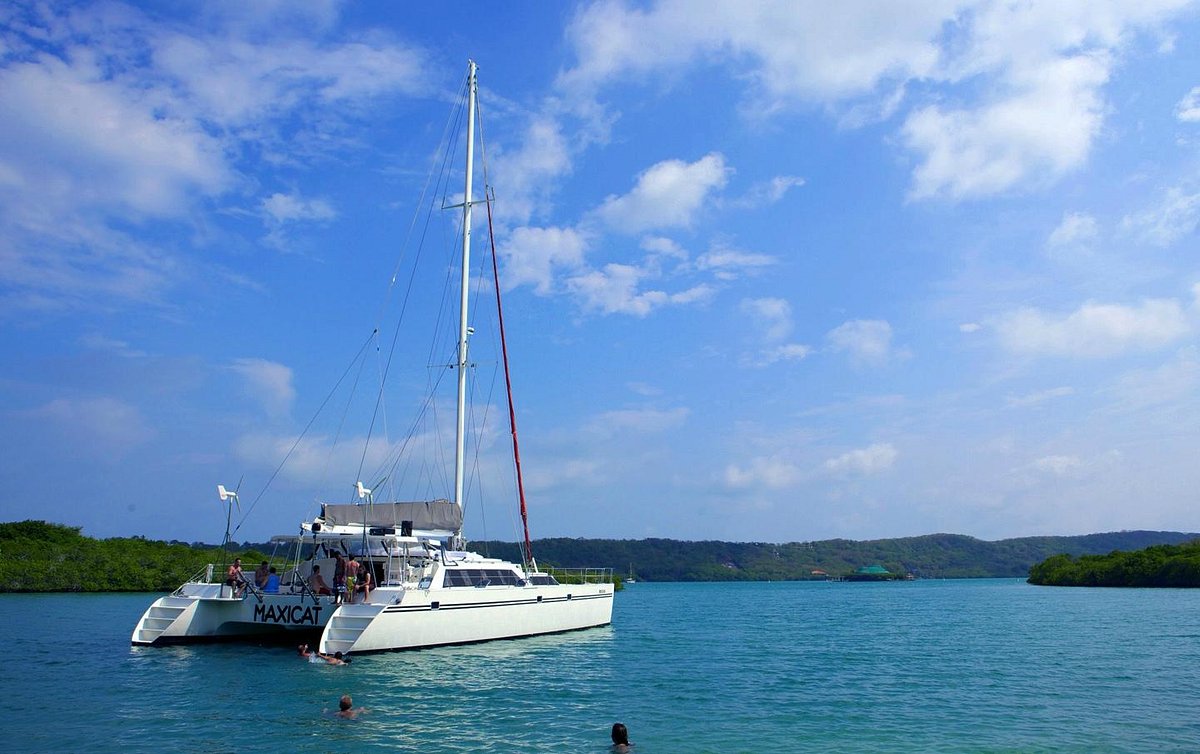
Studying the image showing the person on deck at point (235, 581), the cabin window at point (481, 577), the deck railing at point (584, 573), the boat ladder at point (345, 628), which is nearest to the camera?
the boat ladder at point (345, 628)

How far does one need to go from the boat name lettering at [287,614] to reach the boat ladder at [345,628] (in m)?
1.84

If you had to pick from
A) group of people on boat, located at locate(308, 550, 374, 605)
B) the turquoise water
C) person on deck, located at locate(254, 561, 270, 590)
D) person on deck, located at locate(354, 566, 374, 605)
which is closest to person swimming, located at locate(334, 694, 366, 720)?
the turquoise water

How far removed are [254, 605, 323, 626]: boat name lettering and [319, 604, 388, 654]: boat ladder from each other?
184cm

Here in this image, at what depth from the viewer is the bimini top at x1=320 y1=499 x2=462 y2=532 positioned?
84.0 feet

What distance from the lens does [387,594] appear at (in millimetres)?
21062

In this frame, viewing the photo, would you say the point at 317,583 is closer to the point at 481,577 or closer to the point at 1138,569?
the point at 481,577

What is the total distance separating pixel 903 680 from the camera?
808 inches

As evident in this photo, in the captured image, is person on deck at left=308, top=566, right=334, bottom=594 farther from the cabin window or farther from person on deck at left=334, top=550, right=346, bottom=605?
the cabin window

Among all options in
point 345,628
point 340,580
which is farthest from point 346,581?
point 345,628

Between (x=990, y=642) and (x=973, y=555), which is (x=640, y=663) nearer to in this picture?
(x=990, y=642)

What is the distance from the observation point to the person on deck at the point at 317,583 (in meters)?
23.4

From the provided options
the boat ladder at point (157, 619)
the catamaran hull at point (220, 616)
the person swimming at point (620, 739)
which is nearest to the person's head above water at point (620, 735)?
the person swimming at point (620, 739)

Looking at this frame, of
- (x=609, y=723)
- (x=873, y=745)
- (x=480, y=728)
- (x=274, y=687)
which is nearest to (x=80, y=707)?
(x=274, y=687)

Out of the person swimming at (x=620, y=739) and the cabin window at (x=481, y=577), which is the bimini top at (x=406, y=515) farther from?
the person swimming at (x=620, y=739)
